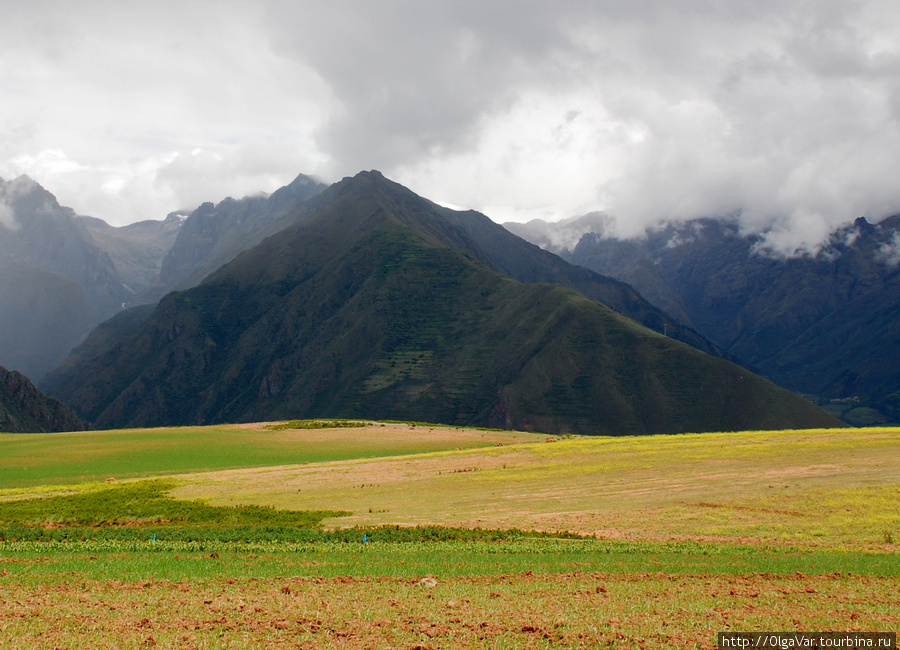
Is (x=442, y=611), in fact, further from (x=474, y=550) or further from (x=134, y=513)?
Result: (x=134, y=513)

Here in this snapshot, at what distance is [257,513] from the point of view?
55.3 m

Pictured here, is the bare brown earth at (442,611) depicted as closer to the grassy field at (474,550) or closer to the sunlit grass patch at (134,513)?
the grassy field at (474,550)

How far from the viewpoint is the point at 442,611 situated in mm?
27016

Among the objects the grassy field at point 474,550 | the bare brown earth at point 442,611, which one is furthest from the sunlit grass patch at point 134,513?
the bare brown earth at point 442,611

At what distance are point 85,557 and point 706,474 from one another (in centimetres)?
4895

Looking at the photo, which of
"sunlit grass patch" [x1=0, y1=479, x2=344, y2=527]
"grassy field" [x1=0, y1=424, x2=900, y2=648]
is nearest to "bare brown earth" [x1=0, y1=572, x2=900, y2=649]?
"grassy field" [x1=0, y1=424, x2=900, y2=648]

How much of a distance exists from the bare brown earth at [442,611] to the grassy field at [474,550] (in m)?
0.12

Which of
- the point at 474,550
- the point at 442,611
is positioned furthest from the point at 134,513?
the point at 442,611

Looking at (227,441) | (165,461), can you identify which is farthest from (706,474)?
(227,441)

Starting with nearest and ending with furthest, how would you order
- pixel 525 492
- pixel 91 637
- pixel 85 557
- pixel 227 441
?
1. pixel 91 637
2. pixel 85 557
3. pixel 525 492
4. pixel 227 441

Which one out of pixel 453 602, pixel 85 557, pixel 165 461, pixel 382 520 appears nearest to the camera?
pixel 453 602

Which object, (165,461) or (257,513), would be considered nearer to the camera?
(257,513)

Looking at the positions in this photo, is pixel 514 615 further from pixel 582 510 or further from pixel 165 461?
pixel 165 461

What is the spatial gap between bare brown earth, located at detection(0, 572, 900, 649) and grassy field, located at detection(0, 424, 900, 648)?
0.12 m
